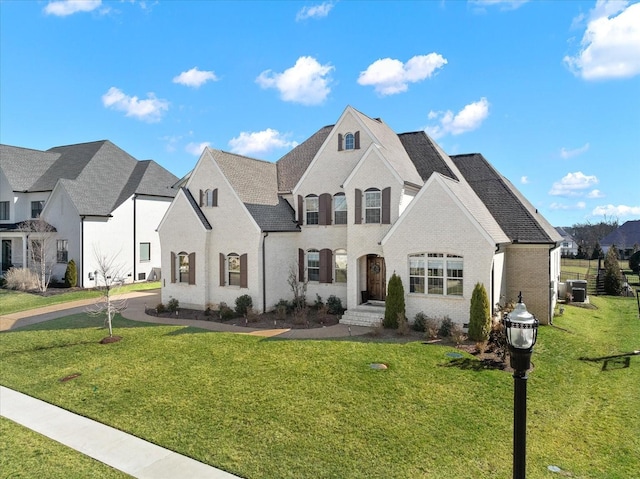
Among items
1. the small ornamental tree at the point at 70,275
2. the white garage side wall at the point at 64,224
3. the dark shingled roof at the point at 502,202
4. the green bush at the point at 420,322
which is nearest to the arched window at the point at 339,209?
the green bush at the point at 420,322

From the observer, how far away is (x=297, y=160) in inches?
1012

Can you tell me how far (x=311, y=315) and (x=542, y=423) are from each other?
12.1m

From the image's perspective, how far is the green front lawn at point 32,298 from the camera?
23.8m

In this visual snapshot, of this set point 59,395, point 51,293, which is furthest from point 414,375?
point 51,293

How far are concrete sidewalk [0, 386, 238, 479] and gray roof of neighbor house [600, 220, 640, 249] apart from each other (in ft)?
284

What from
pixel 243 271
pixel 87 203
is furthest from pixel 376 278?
pixel 87 203

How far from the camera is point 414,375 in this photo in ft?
38.7

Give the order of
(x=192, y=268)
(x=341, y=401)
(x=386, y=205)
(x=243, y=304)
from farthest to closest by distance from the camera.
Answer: (x=192, y=268) → (x=243, y=304) → (x=386, y=205) → (x=341, y=401)

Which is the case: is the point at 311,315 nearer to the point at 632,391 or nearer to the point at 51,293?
the point at 632,391

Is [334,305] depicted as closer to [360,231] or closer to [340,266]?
[340,266]

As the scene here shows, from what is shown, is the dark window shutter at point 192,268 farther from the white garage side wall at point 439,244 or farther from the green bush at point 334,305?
the white garage side wall at point 439,244

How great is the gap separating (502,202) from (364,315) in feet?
30.6

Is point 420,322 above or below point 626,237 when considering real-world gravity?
below

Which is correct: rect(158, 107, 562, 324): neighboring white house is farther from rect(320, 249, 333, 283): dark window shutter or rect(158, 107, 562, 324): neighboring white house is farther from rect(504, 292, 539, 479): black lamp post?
rect(504, 292, 539, 479): black lamp post
